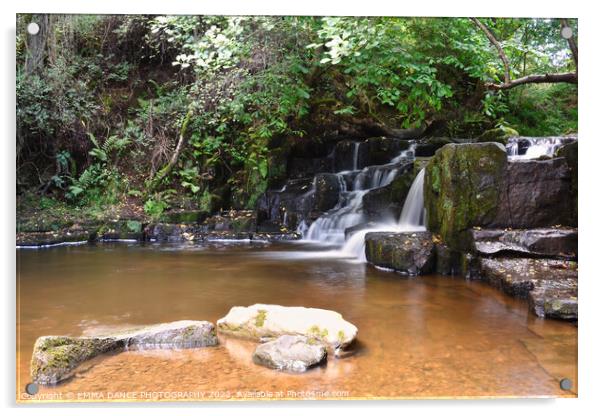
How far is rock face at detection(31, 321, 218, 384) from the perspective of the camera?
2.52 metres

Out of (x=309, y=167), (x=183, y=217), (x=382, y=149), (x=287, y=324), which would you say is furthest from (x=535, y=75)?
(x=309, y=167)

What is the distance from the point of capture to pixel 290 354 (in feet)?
8.48

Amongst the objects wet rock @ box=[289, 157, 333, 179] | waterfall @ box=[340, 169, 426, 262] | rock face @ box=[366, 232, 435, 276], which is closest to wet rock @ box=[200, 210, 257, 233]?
wet rock @ box=[289, 157, 333, 179]

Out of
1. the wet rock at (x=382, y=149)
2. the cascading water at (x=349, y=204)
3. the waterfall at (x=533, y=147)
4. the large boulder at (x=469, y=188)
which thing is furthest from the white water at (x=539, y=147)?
the wet rock at (x=382, y=149)

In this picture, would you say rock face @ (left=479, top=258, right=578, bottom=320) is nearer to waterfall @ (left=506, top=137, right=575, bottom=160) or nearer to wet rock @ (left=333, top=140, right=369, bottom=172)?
waterfall @ (left=506, top=137, right=575, bottom=160)

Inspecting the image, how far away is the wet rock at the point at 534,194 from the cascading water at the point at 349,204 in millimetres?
2362

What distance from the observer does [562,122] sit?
4227 mm

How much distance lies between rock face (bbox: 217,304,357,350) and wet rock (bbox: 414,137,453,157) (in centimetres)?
455

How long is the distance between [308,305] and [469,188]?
2.62 metres

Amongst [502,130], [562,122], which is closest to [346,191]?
[502,130]

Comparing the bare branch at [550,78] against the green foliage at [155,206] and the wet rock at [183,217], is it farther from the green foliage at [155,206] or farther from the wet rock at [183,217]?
the wet rock at [183,217]

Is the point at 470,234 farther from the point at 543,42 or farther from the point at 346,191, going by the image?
the point at 346,191

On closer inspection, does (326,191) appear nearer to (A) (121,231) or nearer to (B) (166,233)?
(B) (166,233)

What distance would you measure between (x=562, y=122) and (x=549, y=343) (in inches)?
85.1
